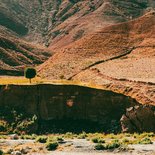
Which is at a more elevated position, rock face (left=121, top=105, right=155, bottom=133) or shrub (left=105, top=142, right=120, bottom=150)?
rock face (left=121, top=105, right=155, bottom=133)

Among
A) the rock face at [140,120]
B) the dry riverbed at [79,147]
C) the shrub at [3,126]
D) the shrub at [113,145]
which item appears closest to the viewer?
the dry riverbed at [79,147]

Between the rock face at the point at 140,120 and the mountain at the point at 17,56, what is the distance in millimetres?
64889

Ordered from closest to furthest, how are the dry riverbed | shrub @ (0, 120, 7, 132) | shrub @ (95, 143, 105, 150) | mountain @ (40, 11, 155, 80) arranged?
the dry riverbed, shrub @ (95, 143, 105, 150), shrub @ (0, 120, 7, 132), mountain @ (40, 11, 155, 80)

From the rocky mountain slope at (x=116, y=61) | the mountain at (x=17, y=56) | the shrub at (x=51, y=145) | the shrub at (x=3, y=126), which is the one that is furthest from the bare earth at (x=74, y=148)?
the mountain at (x=17, y=56)

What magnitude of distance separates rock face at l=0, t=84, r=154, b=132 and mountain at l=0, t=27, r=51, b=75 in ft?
171

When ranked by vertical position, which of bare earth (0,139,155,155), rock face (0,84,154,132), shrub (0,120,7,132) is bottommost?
bare earth (0,139,155,155)

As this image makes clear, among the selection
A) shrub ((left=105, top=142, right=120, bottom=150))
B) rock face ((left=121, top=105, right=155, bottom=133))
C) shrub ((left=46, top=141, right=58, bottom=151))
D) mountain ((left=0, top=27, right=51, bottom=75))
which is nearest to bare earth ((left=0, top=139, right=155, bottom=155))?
shrub ((left=46, top=141, right=58, bottom=151))

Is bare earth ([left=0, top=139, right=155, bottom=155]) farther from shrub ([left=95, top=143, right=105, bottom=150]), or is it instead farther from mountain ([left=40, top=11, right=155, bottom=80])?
mountain ([left=40, top=11, right=155, bottom=80])

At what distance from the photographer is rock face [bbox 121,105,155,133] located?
6419 cm

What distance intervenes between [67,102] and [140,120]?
41.0ft

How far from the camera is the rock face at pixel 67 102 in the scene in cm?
7050

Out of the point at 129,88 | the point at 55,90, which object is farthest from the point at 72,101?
the point at 129,88

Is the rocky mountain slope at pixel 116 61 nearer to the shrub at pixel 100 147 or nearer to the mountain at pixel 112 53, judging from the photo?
the mountain at pixel 112 53

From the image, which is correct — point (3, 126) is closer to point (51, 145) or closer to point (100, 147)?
point (51, 145)
